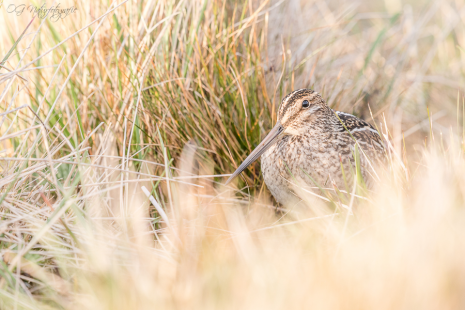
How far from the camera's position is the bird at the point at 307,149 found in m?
2.83

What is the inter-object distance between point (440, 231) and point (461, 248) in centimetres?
13

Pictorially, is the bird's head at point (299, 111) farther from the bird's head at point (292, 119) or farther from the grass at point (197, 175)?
the grass at point (197, 175)

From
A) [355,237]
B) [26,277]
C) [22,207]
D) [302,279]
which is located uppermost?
[22,207]

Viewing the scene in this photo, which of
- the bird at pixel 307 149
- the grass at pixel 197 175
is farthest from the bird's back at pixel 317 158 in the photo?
the grass at pixel 197 175

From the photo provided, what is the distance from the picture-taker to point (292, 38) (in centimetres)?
445

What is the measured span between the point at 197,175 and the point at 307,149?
2.52 ft

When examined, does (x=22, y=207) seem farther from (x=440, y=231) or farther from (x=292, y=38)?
(x=292, y=38)

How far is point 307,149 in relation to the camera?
294 cm

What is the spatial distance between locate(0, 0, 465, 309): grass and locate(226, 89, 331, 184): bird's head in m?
0.25

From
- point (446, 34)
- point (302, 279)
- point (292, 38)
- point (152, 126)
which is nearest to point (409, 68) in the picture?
point (446, 34)

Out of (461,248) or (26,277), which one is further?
(26,277)

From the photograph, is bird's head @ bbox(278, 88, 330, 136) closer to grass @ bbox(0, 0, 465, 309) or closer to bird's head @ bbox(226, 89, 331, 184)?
bird's head @ bbox(226, 89, 331, 184)
